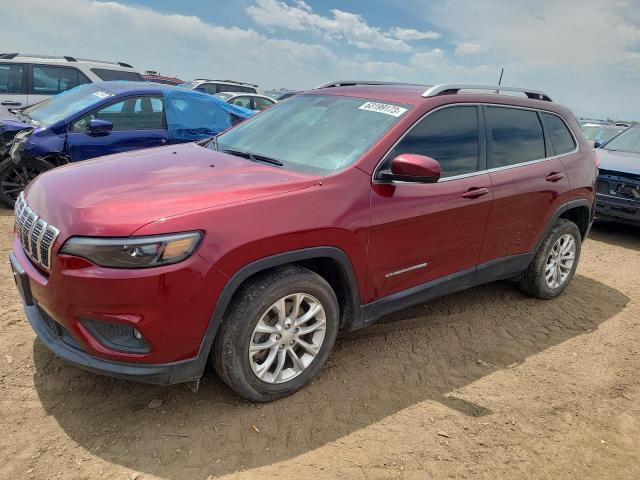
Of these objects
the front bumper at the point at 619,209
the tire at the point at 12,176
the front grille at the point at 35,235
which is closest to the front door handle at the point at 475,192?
the front grille at the point at 35,235

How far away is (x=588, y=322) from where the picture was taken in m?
4.39

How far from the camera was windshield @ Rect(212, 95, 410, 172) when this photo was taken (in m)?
3.11

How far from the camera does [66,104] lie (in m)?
6.48

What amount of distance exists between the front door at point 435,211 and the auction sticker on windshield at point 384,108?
0.15 metres

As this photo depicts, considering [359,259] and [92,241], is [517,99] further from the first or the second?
[92,241]

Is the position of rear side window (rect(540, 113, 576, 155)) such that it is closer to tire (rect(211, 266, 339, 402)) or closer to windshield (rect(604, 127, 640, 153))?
tire (rect(211, 266, 339, 402))

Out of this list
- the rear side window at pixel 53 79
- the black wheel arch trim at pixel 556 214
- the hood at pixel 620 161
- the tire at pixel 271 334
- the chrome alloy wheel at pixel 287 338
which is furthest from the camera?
the rear side window at pixel 53 79

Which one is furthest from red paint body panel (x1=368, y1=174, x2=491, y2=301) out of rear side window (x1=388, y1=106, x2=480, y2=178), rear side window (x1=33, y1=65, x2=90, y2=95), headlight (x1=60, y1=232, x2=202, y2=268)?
rear side window (x1=33, y1=65, x2=90, y2=95)

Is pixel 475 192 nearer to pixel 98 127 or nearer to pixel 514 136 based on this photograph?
pixel 514 136

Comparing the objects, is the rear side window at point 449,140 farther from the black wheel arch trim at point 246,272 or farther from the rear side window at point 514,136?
the black wheel arch trim at point 246,272

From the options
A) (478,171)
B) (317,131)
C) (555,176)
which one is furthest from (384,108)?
(555,176)

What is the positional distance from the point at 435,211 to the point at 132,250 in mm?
1894

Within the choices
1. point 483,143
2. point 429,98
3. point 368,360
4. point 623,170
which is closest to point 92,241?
point 368,360

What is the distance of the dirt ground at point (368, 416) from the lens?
2.45 metres
